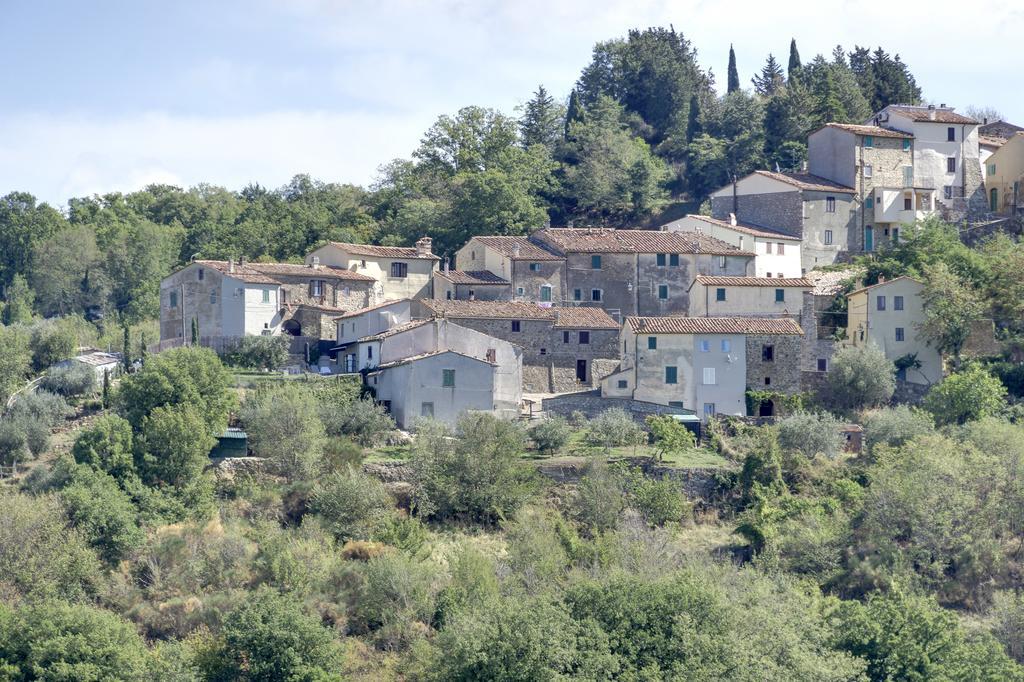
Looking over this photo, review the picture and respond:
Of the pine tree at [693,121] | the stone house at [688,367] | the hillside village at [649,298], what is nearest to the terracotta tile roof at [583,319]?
the hillside village at [649,298]

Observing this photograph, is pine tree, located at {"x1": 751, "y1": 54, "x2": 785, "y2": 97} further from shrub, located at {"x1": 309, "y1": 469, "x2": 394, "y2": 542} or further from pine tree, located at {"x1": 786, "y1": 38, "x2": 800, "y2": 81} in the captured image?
shrub, located at {"x1": 309, "y1": 469, "x2": 394, "y2": 542}

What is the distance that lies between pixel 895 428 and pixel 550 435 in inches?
415

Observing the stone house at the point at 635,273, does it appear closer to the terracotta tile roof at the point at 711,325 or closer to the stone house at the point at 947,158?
the terracotta tile roof at the point at 711,325

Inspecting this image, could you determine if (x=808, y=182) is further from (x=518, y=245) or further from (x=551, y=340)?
(x=551, y=340)

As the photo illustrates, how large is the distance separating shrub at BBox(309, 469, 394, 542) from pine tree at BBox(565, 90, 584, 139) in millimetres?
38514

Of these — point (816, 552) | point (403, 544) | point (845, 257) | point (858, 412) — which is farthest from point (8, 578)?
point (845, 257)

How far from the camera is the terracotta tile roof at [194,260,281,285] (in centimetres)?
5650

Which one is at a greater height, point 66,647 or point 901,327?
point 901,327

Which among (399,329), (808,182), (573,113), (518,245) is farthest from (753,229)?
(573,113)

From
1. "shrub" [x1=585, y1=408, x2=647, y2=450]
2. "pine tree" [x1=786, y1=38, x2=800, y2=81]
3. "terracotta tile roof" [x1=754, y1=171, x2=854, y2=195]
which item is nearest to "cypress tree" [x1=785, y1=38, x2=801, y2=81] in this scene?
"pine tree" [x1=786, y1=38, x2=800, y2=81]

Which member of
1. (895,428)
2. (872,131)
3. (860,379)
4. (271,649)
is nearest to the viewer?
(271,649)

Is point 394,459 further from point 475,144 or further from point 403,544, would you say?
point 475,144

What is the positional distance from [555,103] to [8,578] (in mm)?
48858

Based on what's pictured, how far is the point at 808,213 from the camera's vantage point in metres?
63.5
